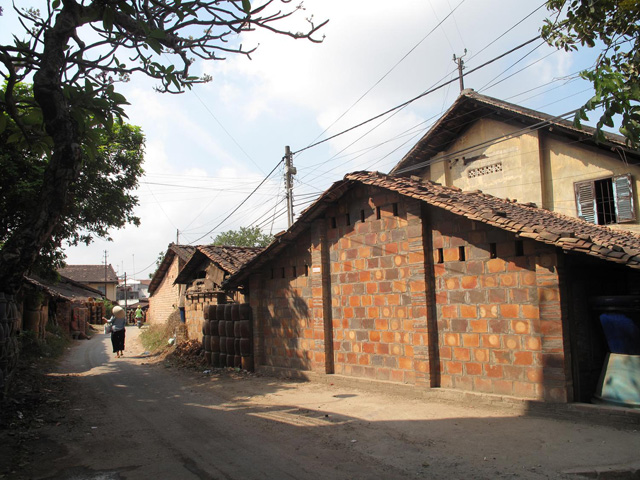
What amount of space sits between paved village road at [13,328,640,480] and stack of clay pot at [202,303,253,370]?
3529mm

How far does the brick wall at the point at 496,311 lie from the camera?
7.36m

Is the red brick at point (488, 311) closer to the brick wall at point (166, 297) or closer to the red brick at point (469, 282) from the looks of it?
the red brick at point (469, 282)

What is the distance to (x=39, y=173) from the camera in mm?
10703

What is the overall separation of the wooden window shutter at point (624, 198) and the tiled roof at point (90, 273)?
57.7m

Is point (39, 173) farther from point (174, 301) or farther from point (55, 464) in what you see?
point (174, 301)

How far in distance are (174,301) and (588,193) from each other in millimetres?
22778

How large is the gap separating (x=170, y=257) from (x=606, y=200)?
22854 mm

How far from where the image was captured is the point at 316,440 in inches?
260

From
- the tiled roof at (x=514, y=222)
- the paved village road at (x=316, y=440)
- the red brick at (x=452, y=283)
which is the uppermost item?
the tiled roof at (x=514, y=222)

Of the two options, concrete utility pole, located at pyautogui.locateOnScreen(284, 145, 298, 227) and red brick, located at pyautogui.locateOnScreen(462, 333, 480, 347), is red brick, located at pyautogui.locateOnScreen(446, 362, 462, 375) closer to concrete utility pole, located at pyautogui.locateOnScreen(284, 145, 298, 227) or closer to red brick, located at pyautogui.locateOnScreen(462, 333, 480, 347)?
red brick, located at pyautogui.locateOnScreen(462, 333, 480, 347)

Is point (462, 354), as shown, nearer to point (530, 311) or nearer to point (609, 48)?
point (530, 311)

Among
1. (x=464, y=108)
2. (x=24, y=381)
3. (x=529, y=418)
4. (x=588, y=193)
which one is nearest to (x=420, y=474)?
(x=529, y=418)

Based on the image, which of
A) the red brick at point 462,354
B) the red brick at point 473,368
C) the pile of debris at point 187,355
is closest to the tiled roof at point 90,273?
the pile of debris at point 187,355

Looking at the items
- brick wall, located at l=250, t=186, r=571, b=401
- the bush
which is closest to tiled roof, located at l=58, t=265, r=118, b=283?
the bush
